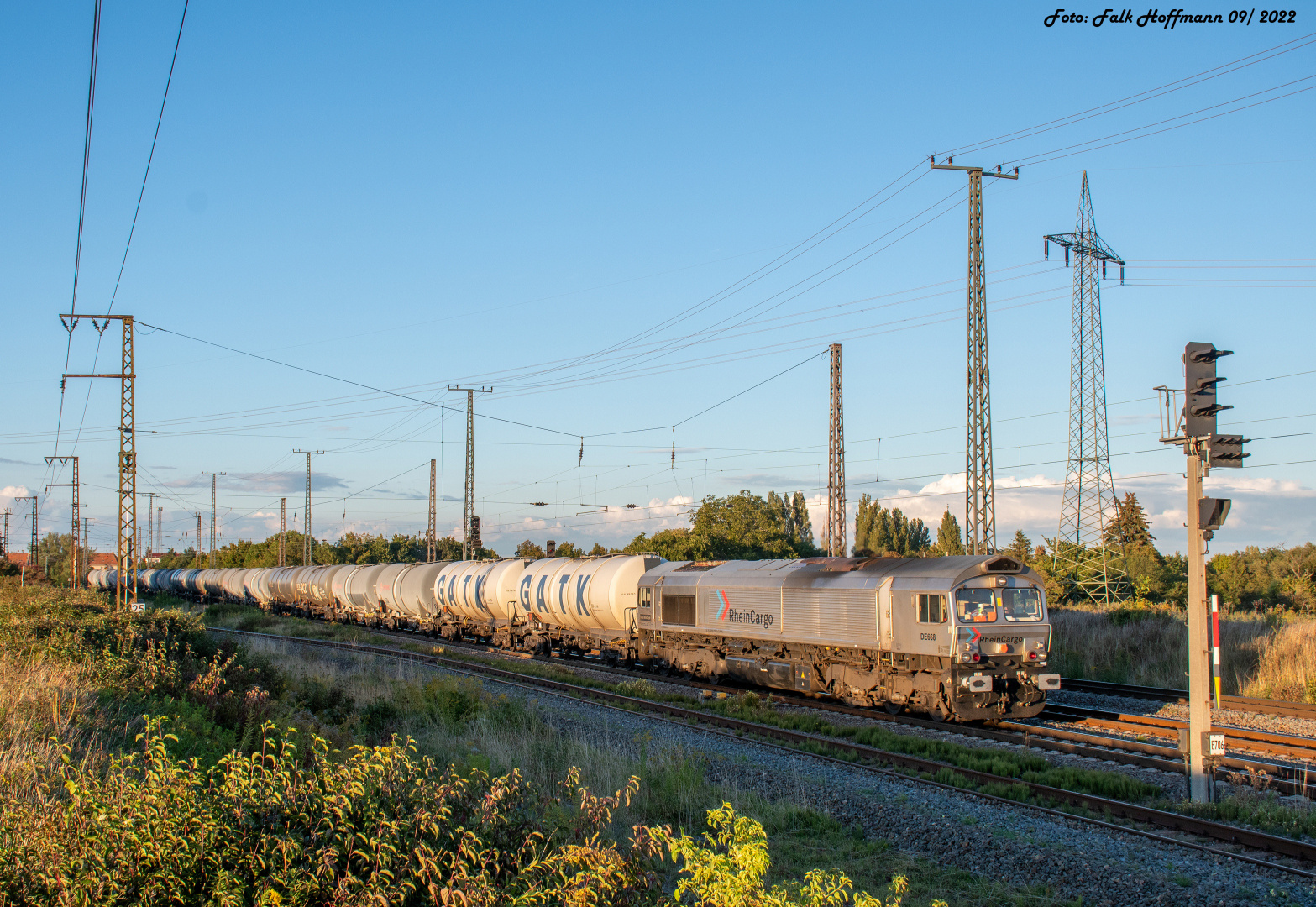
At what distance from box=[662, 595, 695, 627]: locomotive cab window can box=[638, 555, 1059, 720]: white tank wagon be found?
90cm

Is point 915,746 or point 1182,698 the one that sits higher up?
point 915,746

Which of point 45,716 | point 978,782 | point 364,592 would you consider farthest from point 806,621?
point 364,592

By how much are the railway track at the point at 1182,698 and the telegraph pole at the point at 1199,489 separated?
26.5 ft

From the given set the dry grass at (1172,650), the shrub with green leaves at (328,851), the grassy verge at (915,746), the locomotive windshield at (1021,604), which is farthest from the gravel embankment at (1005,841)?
the dry grass at (1172,650)

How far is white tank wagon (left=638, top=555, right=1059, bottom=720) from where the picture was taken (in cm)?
1722

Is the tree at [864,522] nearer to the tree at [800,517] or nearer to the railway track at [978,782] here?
the tree at [800,517]

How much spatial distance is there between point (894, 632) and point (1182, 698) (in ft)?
25.0

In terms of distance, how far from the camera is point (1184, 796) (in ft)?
38.2

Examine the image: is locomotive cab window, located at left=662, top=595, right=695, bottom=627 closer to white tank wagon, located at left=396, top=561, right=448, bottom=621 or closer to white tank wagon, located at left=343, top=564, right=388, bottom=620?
white tank wagon, located at left=396, top=561, right=448, bottom=621

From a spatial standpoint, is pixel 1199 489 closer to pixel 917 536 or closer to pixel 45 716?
pixel 45 716

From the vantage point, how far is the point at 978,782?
1257 centimetres

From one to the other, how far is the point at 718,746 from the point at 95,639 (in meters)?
13.4

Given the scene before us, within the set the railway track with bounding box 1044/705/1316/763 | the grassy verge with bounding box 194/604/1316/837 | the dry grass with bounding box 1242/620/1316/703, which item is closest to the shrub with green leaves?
the grassy verge with bounding box 194/604/1316/837

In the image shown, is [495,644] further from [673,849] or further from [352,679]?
[673,849]
